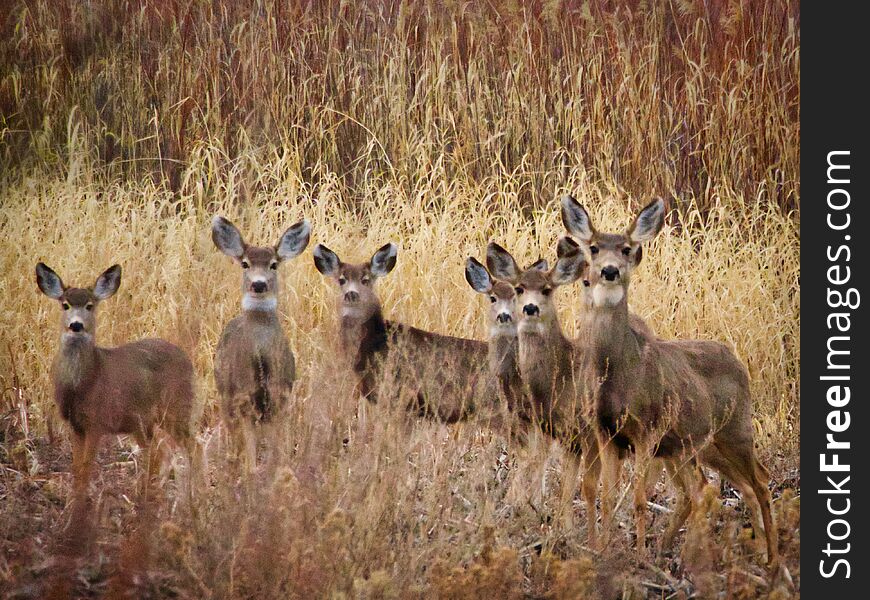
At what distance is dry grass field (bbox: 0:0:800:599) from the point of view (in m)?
6.21

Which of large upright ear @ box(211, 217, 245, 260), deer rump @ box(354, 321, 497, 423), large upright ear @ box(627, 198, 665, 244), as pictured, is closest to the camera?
large upright ear @ box(627, 198, 665, 244)

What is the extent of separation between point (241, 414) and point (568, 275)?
1625 millimetres

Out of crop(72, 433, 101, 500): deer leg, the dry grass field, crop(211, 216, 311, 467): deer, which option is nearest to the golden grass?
the dry grass field

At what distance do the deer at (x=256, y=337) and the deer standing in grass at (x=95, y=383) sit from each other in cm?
30

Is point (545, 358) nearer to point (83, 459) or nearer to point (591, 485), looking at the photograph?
point (591, 485)

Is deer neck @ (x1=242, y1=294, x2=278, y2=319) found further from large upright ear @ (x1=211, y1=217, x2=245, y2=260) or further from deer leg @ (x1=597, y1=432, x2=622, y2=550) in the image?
deer leg @ (x1=597, y1=432, x2=622, y2=550)

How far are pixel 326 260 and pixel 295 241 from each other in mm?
293

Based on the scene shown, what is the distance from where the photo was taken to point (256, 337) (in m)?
6.04

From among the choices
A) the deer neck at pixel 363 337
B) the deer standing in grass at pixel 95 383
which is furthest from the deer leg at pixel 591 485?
the deer standing in grass at pixel 95 383

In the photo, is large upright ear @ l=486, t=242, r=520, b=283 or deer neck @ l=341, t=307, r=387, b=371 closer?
large upright ear @ l=486, t=242, r=520, b=283

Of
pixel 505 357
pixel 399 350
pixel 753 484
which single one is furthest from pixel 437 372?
pixel 753 484

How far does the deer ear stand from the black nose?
0.45 ft
